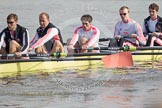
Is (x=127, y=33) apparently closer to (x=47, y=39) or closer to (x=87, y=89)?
(x=47, y=39)

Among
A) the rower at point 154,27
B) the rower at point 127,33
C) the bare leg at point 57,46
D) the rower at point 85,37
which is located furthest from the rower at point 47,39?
the rower at point 154,27

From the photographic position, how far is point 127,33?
17.4 m

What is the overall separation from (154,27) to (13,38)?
461 centimetres

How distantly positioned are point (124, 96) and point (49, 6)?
→ 2675cm

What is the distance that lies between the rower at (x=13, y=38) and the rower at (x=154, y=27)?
12.4ft

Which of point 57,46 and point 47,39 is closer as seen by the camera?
point 47,39

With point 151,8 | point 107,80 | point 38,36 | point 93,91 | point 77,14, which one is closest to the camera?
point 93,91

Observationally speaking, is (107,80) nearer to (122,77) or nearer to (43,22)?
(122,77)

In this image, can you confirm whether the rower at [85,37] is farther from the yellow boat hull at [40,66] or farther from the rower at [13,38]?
the rower at [13,38]

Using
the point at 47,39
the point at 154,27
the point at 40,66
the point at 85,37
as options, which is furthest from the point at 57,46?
the point at 154,27

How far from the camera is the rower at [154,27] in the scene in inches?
686

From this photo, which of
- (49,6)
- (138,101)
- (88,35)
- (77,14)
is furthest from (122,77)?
(49,6)

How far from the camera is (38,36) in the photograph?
15.8m

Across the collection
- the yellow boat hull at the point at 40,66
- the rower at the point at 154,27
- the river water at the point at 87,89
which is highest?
the rower at the point at 154,27
